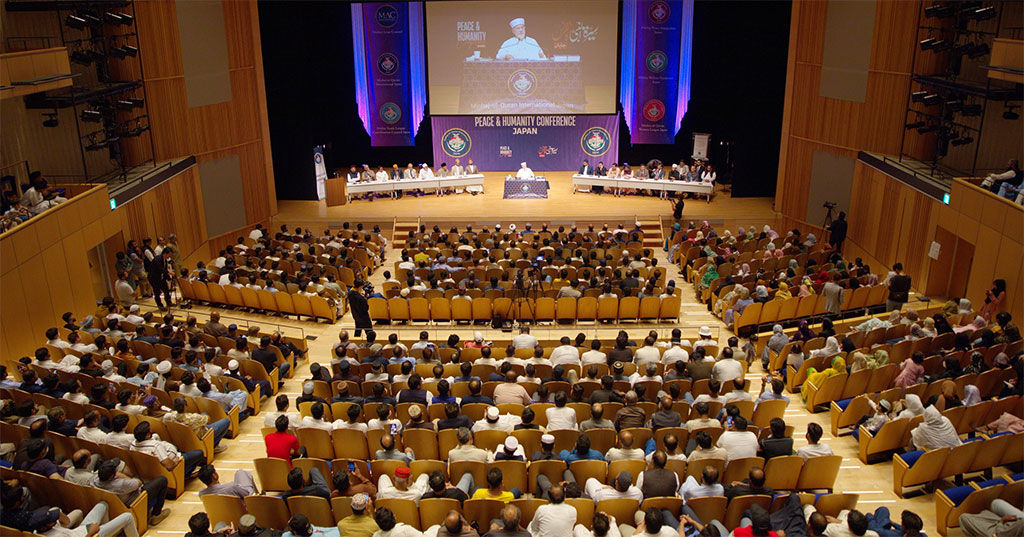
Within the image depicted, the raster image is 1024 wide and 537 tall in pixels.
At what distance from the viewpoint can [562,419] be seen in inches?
301

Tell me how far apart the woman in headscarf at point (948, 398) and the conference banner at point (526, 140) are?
15753 mm

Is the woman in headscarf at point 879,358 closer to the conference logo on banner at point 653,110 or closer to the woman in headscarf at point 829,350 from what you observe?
the woman in headscarf at point 829,350

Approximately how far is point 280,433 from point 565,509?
10.3ft

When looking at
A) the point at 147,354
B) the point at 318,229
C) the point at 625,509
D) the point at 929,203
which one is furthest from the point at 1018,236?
the point at 318,229

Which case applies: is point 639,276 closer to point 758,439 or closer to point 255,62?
point 758,439

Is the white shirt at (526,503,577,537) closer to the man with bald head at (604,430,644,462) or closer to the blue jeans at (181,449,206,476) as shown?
the man with bald head at (604,430,644,462)

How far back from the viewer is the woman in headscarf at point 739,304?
12016mm

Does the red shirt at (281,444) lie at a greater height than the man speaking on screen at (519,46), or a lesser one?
lesser

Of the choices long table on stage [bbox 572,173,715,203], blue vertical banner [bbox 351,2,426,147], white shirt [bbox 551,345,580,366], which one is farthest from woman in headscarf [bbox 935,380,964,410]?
blue vertical banner [bbox 351,2,426,147]

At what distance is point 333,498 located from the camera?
6250 millimetres

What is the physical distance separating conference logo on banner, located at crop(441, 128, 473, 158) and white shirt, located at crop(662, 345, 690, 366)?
14649 millimetres

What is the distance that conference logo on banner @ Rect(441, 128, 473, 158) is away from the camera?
22812mm

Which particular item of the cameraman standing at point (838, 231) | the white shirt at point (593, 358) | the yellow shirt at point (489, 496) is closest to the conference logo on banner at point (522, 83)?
the cameraman standing at point (838, 231)

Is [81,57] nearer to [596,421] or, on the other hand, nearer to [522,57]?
[522,57]
